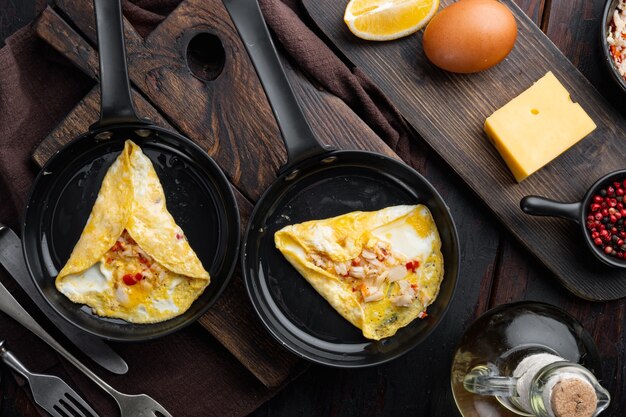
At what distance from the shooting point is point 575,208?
2.50m

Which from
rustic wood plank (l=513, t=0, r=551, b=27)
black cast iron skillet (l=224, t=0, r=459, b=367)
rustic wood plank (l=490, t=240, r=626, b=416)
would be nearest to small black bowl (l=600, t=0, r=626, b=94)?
rustic wood plank (l=513, t=0, r=551, b=27)

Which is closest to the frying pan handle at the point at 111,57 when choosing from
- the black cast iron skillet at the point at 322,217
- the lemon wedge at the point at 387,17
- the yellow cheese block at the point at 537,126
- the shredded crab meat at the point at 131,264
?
the shredded crab meat at the point at 131,264

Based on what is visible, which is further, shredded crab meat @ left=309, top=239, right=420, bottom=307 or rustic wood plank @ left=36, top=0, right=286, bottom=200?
rustic wood plank @ left=36, top=0, right=286, bottom=200

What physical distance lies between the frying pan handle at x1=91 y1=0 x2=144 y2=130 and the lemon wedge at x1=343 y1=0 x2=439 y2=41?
34.0 inches

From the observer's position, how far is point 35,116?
106 inches

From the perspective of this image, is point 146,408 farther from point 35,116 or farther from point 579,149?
point 579,149

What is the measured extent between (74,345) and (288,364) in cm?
85

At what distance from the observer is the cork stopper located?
1.95m

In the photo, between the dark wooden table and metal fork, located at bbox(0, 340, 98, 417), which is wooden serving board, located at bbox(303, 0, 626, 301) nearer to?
the dark wooden table

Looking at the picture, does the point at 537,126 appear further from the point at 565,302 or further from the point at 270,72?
the point at 270,72

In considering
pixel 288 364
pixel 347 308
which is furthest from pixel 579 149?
pixel 288 364

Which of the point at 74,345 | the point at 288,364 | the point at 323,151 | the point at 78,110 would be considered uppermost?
the point at 78,110

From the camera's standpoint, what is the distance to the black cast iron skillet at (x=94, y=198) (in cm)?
240

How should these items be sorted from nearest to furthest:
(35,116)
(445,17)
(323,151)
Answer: (323,151) → (445,17) → (35,116)
